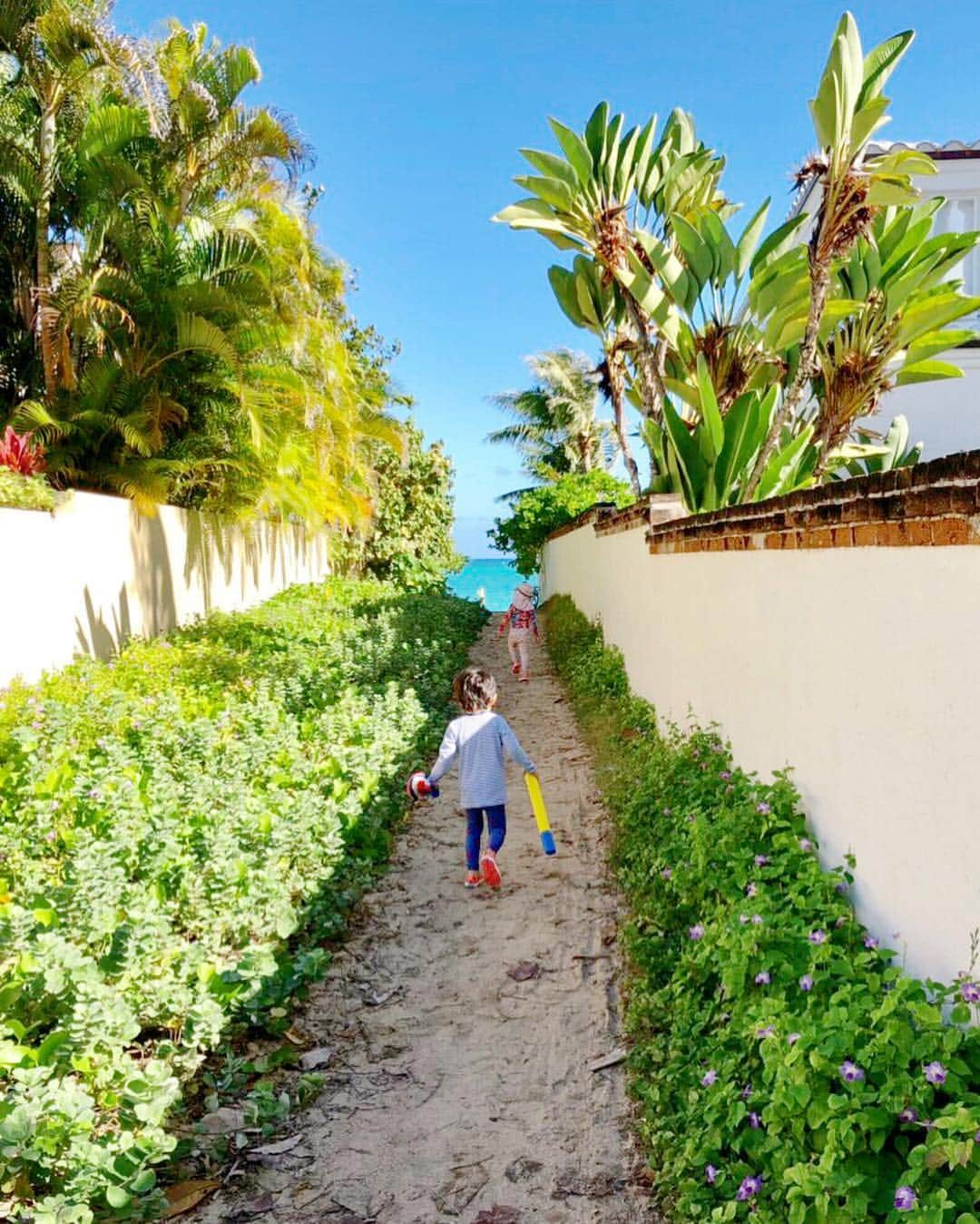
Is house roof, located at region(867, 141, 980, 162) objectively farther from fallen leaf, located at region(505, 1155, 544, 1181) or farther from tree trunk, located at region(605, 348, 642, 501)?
fallen leaf, located at region(505, 1155, 544, 1181)

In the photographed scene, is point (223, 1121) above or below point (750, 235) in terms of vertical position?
below

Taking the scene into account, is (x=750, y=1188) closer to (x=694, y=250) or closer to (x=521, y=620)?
(x=694, y=250)

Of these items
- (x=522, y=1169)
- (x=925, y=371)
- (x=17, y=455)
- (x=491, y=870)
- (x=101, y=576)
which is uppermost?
(x=925, y=371)

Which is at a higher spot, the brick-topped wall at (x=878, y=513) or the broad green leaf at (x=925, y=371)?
the broad green leaf at (x=925, y=371)

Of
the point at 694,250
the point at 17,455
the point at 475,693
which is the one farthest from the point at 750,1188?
the point at 17,455

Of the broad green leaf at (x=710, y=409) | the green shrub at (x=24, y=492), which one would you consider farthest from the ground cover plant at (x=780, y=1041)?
the green shrub at (x=24, y=492)

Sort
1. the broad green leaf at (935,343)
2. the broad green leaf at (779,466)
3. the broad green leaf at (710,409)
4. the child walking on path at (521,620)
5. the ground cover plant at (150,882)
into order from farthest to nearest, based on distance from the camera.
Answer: the child walking on path at (521,620) < the broad green leaf at (935,343) < the broad green leaf at (779,466) < the broad green leaf at (710,409) < the ground cover plant at (150,882)

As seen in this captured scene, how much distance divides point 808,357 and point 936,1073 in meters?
6.79

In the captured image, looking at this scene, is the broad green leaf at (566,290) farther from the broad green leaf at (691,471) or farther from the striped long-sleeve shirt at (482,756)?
the striped long-sleeve shirt at (482,756)

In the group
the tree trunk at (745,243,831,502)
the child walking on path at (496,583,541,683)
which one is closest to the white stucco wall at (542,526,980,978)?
the tree trunk at (745,243,831,502)

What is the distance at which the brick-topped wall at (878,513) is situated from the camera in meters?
2.29

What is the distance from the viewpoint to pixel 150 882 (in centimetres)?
418

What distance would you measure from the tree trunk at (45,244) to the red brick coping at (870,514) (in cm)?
995

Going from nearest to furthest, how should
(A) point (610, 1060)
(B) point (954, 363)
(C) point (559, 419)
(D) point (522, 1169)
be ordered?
(D) point (522, 1169) < (A) point (610, 1060) < (B) point (954, 363) < (C) point (559, 419)
